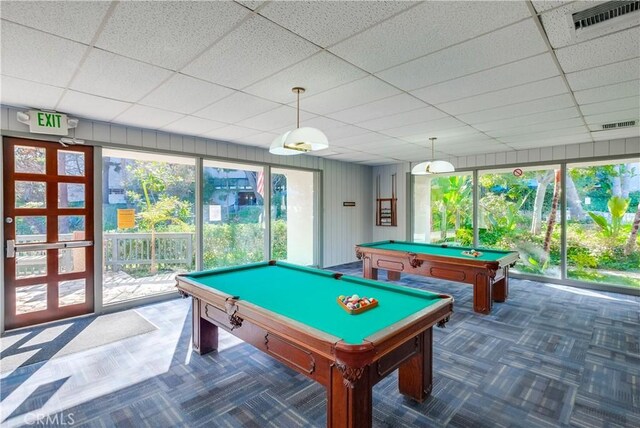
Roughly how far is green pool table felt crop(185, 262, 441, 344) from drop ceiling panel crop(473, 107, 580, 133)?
9.36ft

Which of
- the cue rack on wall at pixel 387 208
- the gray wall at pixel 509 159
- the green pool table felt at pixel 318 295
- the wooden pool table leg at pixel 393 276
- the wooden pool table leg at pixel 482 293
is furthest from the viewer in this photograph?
the cue rack on wall at pixel 387 208

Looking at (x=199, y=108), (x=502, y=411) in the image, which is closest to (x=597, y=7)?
(x=502, y=411)

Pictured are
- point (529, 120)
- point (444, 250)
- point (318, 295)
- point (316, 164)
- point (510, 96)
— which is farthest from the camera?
point (316, 164)

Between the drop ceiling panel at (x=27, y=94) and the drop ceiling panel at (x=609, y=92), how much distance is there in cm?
507

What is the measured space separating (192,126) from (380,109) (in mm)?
2566

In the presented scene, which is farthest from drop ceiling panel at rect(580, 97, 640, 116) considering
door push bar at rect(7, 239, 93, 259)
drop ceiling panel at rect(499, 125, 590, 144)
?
door push bar at rect(7, 239, 93, 259)

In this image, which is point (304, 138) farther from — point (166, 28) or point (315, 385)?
point (315, 385)

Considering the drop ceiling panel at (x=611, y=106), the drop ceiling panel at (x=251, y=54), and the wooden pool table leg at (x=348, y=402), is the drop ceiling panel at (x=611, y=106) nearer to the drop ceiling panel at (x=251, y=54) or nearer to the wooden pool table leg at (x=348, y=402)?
Answer: the drop ceiling panel at (x=251, y=54)

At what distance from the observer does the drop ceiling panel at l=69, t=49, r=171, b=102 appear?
238 cm

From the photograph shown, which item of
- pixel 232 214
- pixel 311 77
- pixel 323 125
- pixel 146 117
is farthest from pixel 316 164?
pixel 311 77

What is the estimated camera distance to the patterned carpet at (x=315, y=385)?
2158 mm

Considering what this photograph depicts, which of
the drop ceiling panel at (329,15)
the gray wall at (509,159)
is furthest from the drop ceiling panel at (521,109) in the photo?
the gray wall at (509,159)

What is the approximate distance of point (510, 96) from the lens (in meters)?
3.13

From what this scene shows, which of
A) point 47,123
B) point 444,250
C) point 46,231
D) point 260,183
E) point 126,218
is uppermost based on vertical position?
point 47,123
